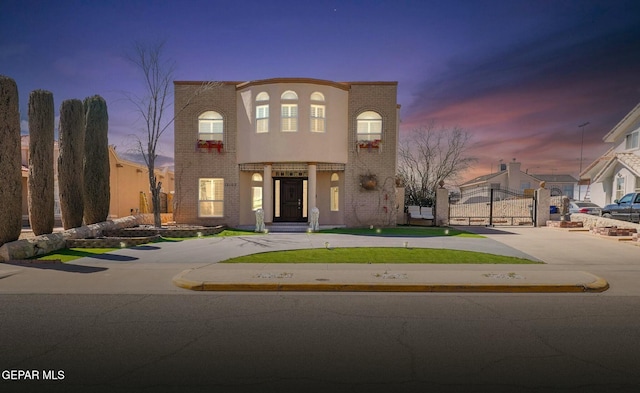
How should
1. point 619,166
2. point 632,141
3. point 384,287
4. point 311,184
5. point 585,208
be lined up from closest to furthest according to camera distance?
point 384,287 < point 311,184 < point 585,208 < point 619,166 < point 632,141

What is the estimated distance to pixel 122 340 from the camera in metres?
4.65

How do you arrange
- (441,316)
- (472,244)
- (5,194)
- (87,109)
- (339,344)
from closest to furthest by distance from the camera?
(339,344) → (441,316) → (5,194) → (472,244) → (87,109)

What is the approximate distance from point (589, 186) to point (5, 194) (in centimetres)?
3950

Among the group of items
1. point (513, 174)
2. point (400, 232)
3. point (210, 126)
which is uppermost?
point (210, 126)

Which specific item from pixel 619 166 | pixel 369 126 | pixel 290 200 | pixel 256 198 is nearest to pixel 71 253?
pixel 256 198

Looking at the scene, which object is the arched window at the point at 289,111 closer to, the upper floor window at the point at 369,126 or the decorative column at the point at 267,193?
the decorative column at the point at 267,193

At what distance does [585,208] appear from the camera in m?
25.3

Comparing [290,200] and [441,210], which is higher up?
[290,200]

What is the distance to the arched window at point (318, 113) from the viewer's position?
1900cm

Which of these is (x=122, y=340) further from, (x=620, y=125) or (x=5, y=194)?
(x=620, y=125)

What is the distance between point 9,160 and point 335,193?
14.0 meters

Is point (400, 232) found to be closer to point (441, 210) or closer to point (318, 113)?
point (441, 210)

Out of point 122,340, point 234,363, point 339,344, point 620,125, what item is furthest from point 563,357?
point 620,125

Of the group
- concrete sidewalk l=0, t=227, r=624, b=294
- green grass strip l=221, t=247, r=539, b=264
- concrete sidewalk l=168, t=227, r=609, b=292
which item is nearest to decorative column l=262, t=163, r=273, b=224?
concrete sidewalk l=0, t=227, r=624, b=294
